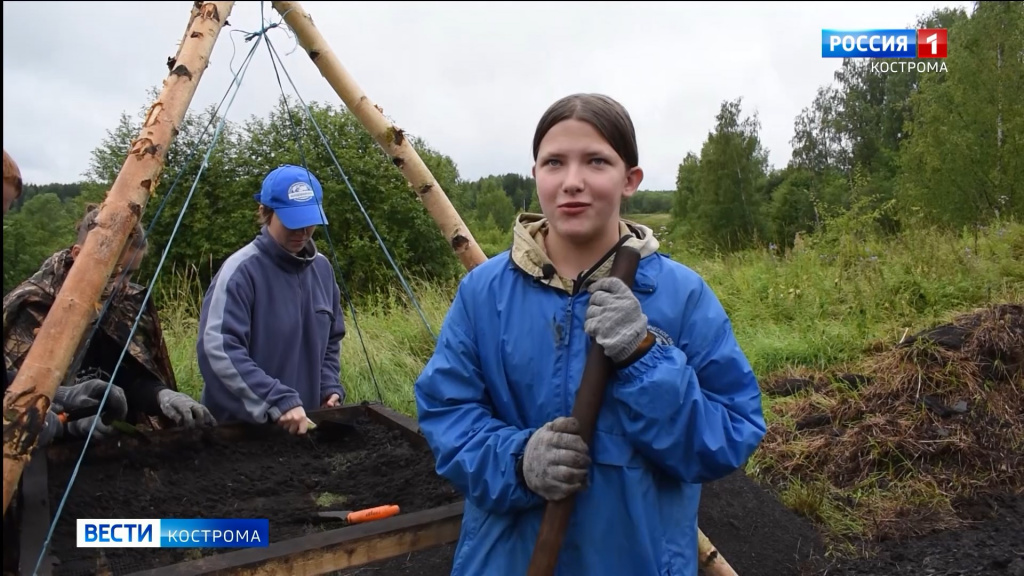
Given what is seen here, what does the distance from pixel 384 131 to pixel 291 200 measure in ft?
1.52

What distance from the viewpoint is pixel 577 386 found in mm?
1373

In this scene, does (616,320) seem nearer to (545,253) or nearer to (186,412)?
(545,253)

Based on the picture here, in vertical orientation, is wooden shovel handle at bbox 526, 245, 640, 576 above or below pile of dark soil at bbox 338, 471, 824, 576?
above

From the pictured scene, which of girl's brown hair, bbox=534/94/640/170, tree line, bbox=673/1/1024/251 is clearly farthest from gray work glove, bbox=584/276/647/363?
tree line, bbox=673/1/1024/251

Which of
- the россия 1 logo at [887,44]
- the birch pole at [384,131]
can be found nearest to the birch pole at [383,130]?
the birch pole at [384,131]

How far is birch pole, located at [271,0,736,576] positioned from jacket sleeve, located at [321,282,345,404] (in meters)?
0.68

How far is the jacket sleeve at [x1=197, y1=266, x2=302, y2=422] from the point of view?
246cm

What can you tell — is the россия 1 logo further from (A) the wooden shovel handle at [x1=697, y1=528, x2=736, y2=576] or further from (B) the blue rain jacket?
(B) the blue rain jacket

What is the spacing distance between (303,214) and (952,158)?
622 cm

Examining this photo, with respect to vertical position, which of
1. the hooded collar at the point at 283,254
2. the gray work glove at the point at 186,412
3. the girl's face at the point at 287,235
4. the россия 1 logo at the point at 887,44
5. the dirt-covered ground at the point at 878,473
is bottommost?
the dirt-covered ground at the point at 878,473

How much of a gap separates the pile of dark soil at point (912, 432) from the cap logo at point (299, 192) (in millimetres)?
2870

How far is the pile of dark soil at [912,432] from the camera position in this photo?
11.6 feet

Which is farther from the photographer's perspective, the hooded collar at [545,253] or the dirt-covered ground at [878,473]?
the dirt-covered ground at [878,473]

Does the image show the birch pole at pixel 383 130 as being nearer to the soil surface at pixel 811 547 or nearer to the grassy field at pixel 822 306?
the soil surface at pixel 811 547
